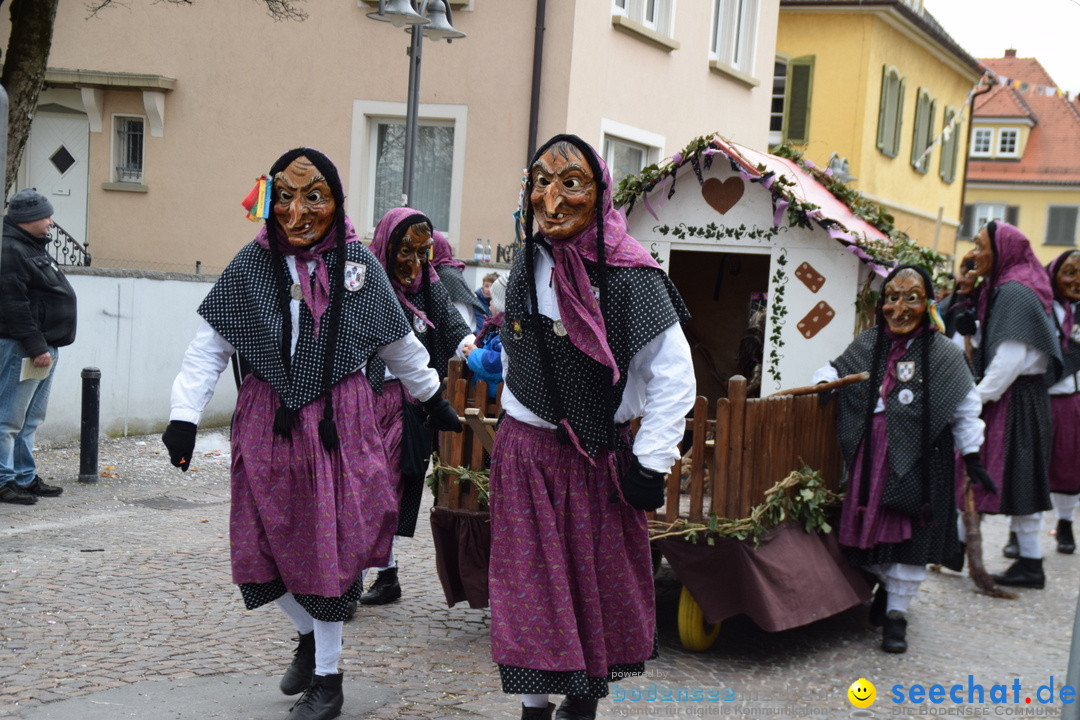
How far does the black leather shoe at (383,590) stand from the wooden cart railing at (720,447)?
2.21 feet

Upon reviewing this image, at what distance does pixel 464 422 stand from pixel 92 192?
1164 cm

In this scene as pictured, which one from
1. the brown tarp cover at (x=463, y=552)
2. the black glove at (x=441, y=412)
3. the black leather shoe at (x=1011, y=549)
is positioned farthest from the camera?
the black leather shoe at (x=1011, y=549)

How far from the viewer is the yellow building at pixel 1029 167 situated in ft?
149

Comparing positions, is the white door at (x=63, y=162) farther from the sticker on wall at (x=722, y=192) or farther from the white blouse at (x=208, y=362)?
the white blouse at (x=208, y=362)

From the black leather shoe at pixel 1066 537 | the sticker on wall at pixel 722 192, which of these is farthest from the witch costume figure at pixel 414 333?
the black leather shoe at pixel 1066 537

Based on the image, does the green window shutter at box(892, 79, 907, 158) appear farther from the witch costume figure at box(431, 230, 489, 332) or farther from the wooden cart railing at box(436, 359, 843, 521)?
the wooden cart railing at box(436, 359, 843, 521)

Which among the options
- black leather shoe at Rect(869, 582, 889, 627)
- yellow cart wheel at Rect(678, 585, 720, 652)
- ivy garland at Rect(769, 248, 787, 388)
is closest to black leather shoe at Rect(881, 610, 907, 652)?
black leather shoe at Rect(869, 582, 889, 627)

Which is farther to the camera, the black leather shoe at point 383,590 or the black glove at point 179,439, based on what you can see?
the black leather shoe at point 383,590

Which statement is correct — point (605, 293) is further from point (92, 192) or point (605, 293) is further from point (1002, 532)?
point (92, 192)

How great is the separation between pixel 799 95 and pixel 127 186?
14.1 metres

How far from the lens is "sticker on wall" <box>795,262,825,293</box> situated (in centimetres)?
678

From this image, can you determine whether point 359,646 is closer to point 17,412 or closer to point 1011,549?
point 17,412

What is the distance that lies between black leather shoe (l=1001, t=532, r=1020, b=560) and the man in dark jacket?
21.9ft

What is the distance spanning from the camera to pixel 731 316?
8.85m
